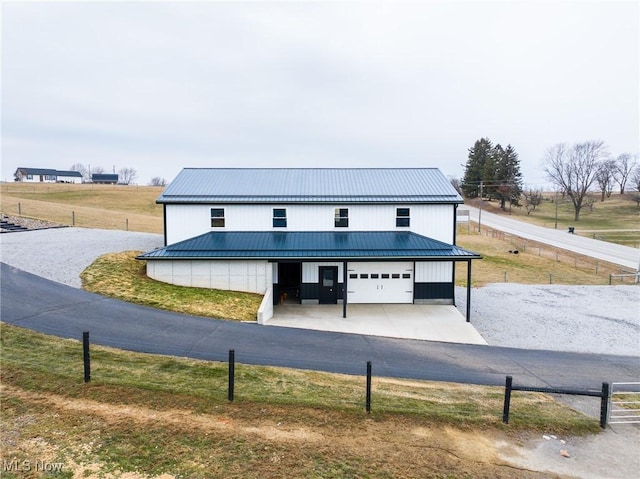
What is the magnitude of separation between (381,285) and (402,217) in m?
4.51

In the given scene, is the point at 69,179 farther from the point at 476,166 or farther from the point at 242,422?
the point at 242,422

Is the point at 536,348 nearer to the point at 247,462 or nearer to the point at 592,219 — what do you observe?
the point at 247,462

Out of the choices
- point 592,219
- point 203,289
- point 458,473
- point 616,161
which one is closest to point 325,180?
point 203,289

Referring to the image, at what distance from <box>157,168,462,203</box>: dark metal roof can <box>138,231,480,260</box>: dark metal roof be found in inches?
87.8

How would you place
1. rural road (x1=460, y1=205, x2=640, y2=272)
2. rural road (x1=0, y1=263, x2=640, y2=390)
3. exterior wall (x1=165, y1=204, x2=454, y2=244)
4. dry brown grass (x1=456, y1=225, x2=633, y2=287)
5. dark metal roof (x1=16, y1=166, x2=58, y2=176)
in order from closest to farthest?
rural road (x1=0, y1=263, x2=640, y2=390) → exterior wall (x1=165, y1=204, x2=454, y2=244) → dry brown grass (x1=456, y1=225, x2=633, y2=287) → rural road (x1=460, y1=205, x2=640, y2=272) → dark metal roof (x1=16, y1=166, x2=58, y2=176)

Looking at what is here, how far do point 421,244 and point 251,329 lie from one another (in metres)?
11.3

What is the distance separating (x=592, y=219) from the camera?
243ft

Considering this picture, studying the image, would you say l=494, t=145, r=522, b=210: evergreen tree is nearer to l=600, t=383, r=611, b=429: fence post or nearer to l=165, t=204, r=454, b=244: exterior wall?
l=165, t=204, r=454, b=244: exterior wall

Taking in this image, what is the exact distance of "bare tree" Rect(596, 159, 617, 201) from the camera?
9301cm

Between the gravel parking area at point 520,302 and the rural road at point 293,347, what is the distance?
173 centimetres

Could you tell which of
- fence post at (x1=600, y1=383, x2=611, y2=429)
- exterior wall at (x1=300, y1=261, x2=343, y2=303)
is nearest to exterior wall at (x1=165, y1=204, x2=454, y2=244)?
exterior wall at (x1=300, y1=261, x2=343, y2=303)

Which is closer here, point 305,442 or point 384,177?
point 305,442

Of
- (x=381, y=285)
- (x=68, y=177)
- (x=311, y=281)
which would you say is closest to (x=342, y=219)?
(x=311, y=281)

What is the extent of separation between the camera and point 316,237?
23.0 m
